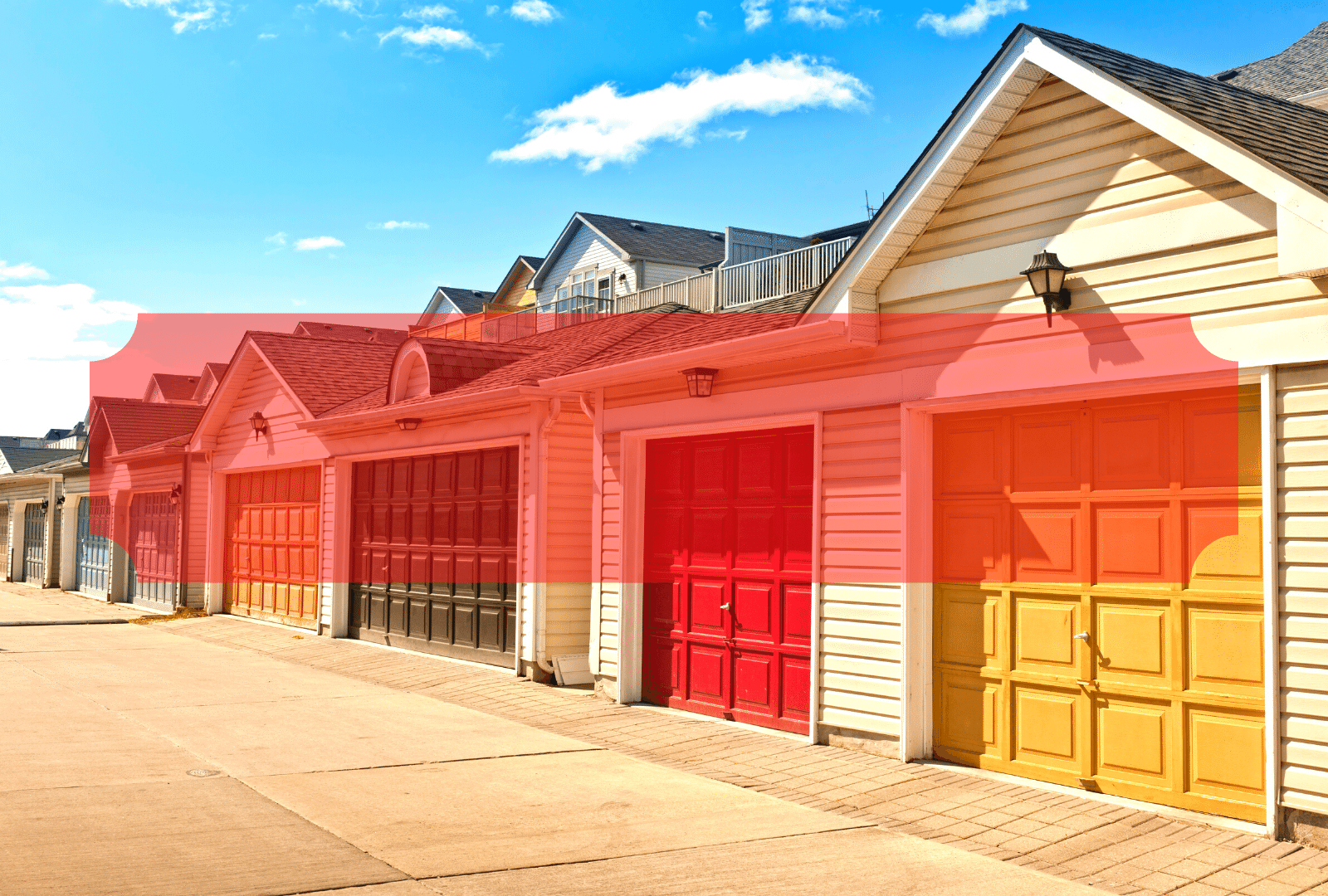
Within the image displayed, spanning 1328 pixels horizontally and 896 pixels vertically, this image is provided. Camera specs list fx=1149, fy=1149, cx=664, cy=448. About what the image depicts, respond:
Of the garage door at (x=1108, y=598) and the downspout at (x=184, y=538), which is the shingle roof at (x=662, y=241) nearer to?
the downspout at (x=184, y=538)

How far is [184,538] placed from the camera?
70.4 feet

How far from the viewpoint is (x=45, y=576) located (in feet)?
97.8

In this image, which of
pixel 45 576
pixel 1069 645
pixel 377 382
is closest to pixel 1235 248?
pixel 1069 645

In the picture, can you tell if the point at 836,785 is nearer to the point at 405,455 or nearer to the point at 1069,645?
the point at 1069,645

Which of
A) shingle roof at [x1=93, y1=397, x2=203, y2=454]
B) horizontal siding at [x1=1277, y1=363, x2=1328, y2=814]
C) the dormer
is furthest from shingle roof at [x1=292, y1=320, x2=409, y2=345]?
horizontal siding at [x1=1277, y1=363, x2=1328, y2=814]

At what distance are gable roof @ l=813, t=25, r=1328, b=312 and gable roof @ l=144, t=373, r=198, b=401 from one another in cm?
2593

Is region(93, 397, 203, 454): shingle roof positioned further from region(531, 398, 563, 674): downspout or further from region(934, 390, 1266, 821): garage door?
region(934, 390, 1266, 821): garage door

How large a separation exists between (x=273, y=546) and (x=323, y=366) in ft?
10.0

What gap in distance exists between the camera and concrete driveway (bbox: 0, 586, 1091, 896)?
5.28 meters

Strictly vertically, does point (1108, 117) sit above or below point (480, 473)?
above

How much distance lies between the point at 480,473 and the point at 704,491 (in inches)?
158

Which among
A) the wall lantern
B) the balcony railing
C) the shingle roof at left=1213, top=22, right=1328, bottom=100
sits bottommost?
the wall lantern

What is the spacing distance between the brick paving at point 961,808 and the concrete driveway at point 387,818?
241 mm

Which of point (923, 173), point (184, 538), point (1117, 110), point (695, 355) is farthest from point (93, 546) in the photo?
point (1117, 110)
